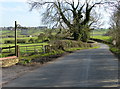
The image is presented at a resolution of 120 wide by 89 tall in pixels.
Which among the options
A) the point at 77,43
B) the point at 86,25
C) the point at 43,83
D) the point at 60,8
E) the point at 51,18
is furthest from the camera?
the point at 86,25

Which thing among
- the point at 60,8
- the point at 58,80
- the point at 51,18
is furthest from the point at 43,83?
the point at 60,8

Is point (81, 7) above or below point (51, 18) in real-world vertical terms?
above

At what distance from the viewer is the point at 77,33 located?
43.5 meters

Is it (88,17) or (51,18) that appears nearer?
(51,18)

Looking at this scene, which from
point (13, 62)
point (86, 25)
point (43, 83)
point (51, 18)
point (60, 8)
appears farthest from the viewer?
point (86, 25)

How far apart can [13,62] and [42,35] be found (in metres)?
15.9

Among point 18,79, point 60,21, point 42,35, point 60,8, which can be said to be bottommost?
point 18,79

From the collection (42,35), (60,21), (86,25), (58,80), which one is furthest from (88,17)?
(58,80)

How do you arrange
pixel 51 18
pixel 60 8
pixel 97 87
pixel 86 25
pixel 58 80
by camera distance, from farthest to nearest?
1. pixel 86 25
2. pixel 60 8
3. pixel 51 18
4. pixel 58 80
5. pixel 97 87

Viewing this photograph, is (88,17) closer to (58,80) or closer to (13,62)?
(13,62)

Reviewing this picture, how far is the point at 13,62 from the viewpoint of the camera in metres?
14.8

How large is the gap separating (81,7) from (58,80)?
36.6 m

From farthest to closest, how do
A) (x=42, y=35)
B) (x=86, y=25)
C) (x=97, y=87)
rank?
(x=86, y=25) < (x=42, y=35) < (x=97, y=87)

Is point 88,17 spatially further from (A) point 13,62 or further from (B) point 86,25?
(A) point 13,62
